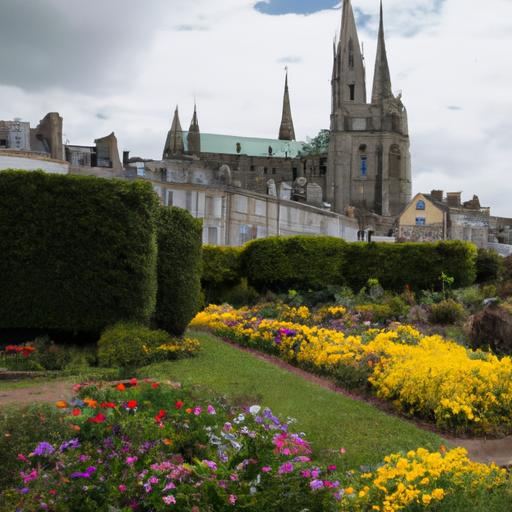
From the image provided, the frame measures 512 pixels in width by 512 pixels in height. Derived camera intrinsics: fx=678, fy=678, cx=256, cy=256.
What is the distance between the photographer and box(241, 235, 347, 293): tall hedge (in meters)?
26.3

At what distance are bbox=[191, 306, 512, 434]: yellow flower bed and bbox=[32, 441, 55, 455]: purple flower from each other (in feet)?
17.6

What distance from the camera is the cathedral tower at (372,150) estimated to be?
10288 centimetres

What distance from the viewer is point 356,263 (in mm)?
26453

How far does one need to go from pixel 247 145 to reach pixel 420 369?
373 ft

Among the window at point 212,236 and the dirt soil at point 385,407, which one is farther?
the window at point 212,236

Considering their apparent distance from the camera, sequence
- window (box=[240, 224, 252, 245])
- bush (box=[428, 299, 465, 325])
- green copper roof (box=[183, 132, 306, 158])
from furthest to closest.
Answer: green copper roof (box=[183, 132, 306, 158]), window (box=[240, 224, 252, 245]), bush (box=[428, 299, 465, 325])

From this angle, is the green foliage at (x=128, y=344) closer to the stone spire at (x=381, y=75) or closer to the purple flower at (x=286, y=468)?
the purple flower at (x=286, y=468)

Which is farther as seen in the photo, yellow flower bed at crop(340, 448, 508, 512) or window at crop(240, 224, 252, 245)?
window at crop(240, 224, 252, 245)

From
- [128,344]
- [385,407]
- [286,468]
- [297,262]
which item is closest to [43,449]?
[286,468]

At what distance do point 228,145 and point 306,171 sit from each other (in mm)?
17481

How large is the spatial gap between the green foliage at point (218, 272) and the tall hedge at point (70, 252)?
1227cm

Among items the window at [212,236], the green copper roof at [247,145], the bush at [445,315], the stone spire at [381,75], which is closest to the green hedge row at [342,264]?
the bush at [445,315]

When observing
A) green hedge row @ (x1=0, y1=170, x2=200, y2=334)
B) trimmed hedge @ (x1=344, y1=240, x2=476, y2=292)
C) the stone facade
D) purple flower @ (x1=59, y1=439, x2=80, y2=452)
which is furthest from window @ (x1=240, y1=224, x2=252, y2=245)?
purple flower @ (x1=59, y1=439, x2=80, y2=452)

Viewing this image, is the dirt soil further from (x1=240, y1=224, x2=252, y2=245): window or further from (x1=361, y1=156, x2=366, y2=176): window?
(x1=361, y1=156, x2=366, y2=176): window
